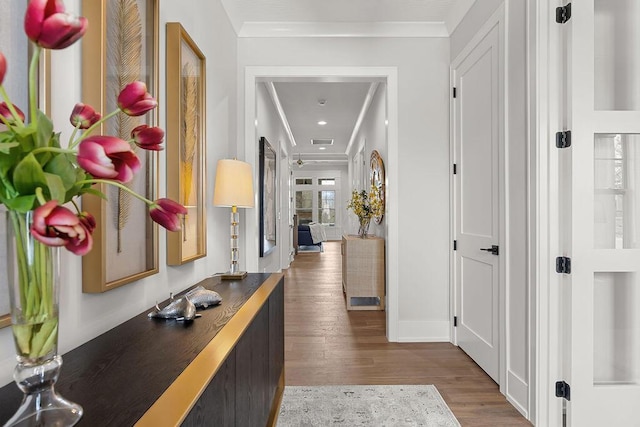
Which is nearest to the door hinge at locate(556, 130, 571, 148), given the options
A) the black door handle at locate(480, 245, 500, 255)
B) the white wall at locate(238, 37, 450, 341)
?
the black door handle at locate(480, 245, 500, 255)

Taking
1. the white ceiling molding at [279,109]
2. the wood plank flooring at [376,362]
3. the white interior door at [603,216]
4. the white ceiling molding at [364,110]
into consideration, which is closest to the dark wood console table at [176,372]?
the wood plank flooring at [376,362]

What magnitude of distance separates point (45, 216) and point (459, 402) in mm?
2499

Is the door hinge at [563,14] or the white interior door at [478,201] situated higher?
the door hinge at [563,14]

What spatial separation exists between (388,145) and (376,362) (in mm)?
1876

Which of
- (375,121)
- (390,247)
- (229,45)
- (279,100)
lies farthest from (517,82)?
(279,100)

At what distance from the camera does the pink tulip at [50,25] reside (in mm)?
497

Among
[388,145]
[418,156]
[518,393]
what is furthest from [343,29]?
[518,393]

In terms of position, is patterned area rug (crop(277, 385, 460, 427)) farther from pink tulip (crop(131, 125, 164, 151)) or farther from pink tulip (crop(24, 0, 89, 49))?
pink tulip (crop(24, 0, 89, 49))

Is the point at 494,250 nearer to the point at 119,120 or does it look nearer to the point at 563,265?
the point at 563,265

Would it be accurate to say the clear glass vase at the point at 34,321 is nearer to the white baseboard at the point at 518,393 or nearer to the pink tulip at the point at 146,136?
the pink tulip at the point at 146,136

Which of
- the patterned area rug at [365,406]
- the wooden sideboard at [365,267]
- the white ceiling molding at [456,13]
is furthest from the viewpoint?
the wooden sideboard at [365,267]

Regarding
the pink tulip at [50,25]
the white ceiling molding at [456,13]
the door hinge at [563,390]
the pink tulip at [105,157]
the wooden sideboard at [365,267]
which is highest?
the white ceiling molding at [456,13]

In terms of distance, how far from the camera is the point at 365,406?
228cm

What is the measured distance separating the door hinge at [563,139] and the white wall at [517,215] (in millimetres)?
189
